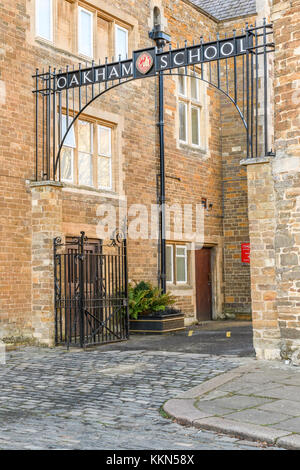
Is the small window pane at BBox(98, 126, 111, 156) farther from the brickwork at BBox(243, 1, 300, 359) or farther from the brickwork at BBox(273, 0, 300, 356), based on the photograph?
the brickwork at BBox(273, 0, 300, 356)

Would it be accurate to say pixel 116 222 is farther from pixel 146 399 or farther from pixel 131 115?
pixel 146 399

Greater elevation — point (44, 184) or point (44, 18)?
point (44, 18)

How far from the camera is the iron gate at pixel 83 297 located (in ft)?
38.9

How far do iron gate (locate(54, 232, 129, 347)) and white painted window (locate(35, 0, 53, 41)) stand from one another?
4.54 m

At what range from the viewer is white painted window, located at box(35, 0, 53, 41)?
12977mm

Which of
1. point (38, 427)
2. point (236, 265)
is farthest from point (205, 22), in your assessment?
point (38, 427)

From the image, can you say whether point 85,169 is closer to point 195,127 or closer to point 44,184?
point 44,184

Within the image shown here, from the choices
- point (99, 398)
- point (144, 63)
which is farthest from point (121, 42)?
point (99, 398)

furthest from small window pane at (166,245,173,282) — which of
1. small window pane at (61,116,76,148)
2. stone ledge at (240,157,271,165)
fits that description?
stone ledge at (240,157,271,165)

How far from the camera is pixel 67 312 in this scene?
40.1 ft

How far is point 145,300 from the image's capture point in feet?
46.9

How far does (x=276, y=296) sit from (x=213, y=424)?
14.0ft

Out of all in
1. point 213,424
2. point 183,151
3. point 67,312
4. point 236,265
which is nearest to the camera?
point 213,424

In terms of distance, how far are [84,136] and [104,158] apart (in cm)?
82
